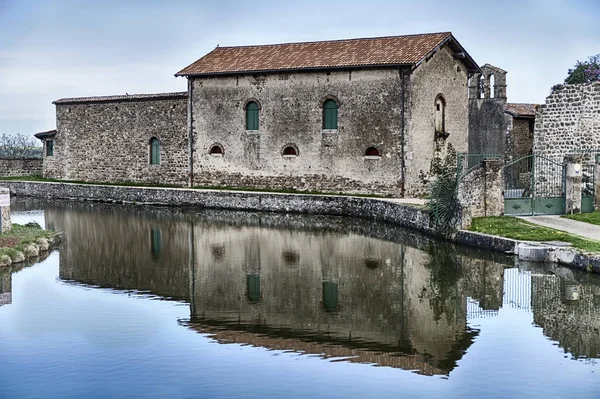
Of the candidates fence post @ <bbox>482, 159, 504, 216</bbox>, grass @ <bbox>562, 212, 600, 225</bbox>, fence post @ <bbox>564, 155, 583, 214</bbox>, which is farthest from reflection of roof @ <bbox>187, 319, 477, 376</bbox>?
fence post @ <bbox>564, 155, 583, 214</bbox>

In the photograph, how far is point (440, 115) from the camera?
102 feet

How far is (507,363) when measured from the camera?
32.3 feet

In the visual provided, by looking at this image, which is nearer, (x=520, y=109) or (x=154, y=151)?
(x=154, y=151)

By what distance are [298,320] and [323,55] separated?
2083 centimetres

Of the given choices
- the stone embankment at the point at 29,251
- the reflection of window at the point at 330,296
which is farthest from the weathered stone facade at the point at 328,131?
the reflection of window at the point at 330,296

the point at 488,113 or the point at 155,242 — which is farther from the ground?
the point at 488,113

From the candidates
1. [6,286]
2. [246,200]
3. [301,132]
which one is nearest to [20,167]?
[246,200]

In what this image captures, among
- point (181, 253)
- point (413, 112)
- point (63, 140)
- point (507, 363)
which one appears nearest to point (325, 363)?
point (507, 363)

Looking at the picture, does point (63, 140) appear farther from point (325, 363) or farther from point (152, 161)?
point (325, 363)

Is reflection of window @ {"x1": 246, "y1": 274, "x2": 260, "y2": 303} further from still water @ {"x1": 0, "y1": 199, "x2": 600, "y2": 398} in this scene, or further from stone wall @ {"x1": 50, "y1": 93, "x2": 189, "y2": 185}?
stone wall @ {"x1": 50, "y1": 93, "x2": 189, "y2": 185}

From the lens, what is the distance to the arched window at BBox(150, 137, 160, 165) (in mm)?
36147

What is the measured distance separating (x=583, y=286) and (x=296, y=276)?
17.0ft

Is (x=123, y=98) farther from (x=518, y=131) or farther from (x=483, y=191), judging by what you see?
(x=483, y=191)

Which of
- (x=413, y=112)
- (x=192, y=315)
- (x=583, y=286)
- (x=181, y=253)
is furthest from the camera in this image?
(x=413, y=112)
